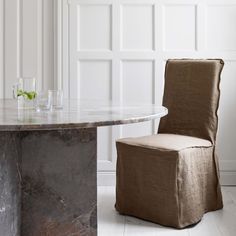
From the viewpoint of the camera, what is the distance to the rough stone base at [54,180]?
6.93 ft

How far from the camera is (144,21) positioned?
4102mm

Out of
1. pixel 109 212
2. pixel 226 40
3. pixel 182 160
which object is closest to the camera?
pixel 182 160

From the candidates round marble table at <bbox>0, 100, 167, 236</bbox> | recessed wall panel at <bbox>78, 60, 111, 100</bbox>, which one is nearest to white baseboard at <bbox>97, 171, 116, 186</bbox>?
recessed wall panel at <bbox>78, 60, 111, 100</bbox>

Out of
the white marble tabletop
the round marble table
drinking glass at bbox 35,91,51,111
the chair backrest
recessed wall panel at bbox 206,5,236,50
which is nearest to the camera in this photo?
the white marble tabletop

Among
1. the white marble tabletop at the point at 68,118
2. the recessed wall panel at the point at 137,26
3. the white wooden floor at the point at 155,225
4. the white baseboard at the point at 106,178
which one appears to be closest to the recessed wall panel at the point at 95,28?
the recessed wall panel at the point at 137,26

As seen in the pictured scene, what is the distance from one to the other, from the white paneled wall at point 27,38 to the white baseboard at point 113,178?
879mm

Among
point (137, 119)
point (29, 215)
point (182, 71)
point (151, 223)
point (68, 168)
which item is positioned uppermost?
point (182, 71)

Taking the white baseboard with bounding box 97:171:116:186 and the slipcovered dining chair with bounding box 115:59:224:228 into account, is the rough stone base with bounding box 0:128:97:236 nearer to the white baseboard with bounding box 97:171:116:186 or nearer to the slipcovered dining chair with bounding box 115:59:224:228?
the slipcovered dining chair with bounding box 115:59:224:228

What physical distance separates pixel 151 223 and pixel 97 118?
1.44 m

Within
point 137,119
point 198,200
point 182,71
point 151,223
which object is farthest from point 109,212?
point 137,119

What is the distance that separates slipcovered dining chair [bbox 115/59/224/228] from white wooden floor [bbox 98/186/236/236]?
50 mm

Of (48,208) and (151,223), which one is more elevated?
(48,208)

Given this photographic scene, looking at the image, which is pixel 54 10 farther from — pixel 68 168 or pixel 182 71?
pixel 68 168

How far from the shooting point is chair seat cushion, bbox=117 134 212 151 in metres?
3.08
